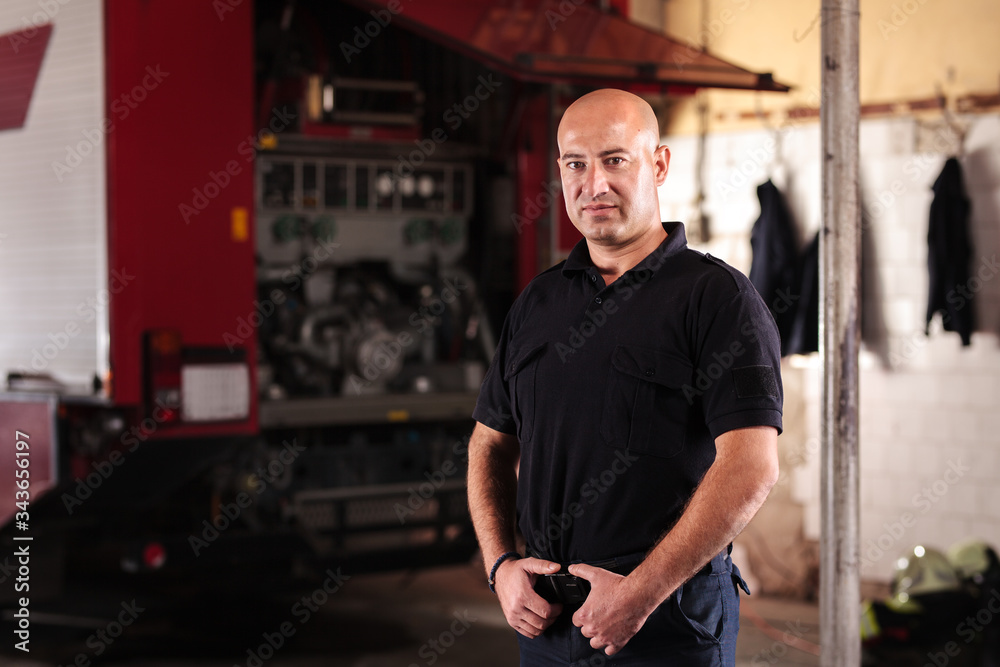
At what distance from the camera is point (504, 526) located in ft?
7.84

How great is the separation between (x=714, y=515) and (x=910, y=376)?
16.4ft

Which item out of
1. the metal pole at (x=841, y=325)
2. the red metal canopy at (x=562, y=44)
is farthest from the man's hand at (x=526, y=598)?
the red metal canopy at (x=562, y=44)

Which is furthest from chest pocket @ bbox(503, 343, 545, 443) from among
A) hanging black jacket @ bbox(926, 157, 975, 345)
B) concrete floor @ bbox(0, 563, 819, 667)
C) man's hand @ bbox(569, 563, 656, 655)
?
hanging black jacket @ bbox(926, 157, 975, 345)

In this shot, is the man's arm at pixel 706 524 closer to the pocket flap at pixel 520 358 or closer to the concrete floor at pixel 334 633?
the pocket flap at pixel 520 358

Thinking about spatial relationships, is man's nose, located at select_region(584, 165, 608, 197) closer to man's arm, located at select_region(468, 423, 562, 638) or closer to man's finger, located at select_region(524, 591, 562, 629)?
man's arm, located at select_region(468, 423, 562, 638)

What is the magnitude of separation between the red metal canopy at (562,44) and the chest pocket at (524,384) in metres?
2.74

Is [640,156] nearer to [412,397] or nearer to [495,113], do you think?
[412,397]

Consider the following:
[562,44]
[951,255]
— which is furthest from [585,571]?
[951,255]

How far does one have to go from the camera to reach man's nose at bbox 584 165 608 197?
85.0 inches

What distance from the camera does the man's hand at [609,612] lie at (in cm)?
201

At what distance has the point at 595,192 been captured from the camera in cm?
216

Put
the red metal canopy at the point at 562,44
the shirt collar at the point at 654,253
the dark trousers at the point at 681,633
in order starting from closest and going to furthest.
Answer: the dark trousers at the point at 681,633 < the shirt collar at the point at 654,253 < the red metal canopy at the point at 562,44

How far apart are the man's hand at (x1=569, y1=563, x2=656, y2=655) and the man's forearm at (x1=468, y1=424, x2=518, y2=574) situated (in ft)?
1.07

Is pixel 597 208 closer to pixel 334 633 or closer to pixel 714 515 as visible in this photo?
pixel 714 515
